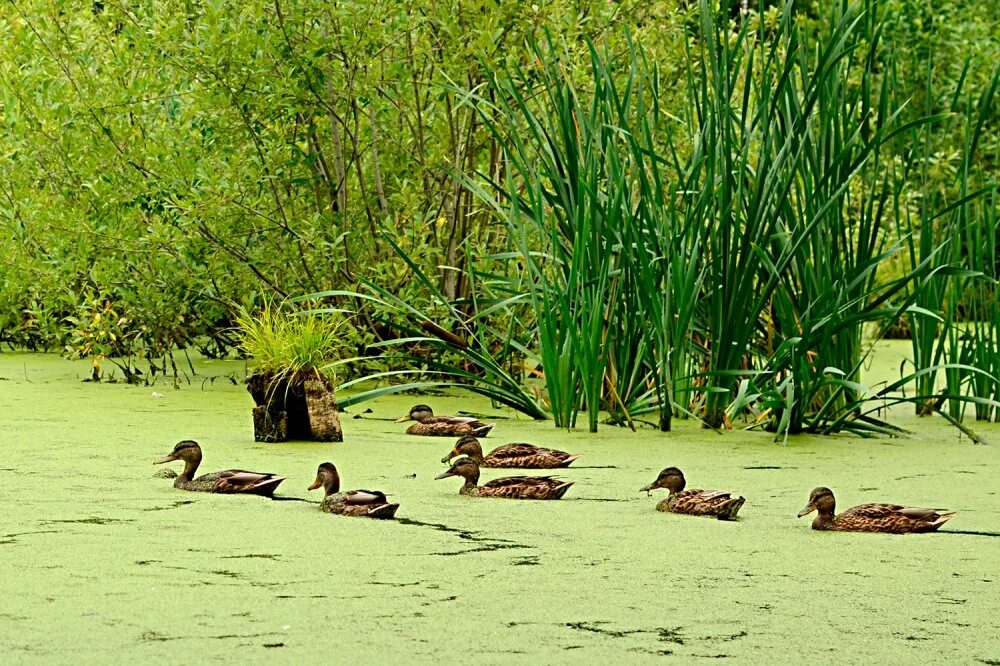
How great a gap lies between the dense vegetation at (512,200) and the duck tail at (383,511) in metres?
1.88

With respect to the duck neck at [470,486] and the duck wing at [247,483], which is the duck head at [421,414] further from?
the duck wing at [247,483]

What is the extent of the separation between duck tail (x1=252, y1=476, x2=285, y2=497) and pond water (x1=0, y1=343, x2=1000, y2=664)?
3.0 inches

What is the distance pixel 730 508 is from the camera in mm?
3764

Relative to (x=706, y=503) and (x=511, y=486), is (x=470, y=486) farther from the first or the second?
(x=706, y=503)

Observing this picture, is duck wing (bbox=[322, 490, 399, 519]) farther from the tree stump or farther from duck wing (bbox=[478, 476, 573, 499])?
the tree stump

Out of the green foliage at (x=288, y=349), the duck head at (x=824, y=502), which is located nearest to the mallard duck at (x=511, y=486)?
the duck head at (x=824, y=502)

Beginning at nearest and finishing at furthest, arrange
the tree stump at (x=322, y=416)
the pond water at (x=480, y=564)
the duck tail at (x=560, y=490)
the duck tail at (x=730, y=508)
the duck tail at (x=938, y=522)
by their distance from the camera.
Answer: the pond water at (x=480, y=564) < the duck tail at (x=938, y=522) < the duck tail at (x=730, y=508) < the duck tail at (x=560, y=490) < the tree stump at (x=322, y=416)

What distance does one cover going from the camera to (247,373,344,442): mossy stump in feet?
17.0

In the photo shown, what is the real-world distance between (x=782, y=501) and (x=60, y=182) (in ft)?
15.8

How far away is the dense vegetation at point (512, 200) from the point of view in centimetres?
548

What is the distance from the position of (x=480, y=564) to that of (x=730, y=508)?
2.80ft

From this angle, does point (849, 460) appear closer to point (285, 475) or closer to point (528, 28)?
point (285, 475)

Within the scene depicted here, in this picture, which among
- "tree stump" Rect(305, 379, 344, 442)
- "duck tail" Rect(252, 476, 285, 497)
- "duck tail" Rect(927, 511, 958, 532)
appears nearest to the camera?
"duck tail" Rect(927, 511, 958, 532)

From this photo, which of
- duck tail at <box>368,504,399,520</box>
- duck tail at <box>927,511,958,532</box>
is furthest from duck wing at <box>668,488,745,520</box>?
duck tail at <box>368,504,399,520</box>
